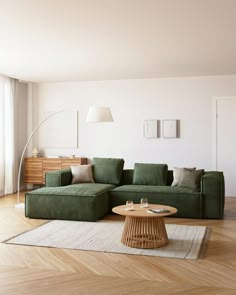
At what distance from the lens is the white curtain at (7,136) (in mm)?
8117

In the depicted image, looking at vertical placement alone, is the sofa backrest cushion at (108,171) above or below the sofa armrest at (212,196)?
above

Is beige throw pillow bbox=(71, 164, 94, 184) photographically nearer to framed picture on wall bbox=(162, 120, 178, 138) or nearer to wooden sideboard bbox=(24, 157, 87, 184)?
wooden sideboard bbox=(24, 157, 87, 184)

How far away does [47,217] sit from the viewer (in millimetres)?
5922

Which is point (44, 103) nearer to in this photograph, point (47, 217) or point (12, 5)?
point (47, 217)

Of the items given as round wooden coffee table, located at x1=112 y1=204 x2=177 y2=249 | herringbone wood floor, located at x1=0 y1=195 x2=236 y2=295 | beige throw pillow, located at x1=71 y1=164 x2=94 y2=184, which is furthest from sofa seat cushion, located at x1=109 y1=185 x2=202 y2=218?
round wooden coffee table, located at x1=112 y1=204 x2=177 y2=249

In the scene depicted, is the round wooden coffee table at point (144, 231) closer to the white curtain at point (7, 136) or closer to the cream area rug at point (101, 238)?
the cream area rug at point (101, 238)

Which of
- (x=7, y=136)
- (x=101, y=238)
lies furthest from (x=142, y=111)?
(x=101, y=238)

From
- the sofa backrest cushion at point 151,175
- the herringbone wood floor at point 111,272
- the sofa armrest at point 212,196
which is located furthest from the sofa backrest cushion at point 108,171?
the herringbone wood floor at point 111,272

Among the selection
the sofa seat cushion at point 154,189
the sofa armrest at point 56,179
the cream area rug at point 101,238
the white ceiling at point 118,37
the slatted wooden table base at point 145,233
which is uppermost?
the white ceiling at point 118,37

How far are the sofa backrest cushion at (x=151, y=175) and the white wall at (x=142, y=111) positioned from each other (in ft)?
4.82

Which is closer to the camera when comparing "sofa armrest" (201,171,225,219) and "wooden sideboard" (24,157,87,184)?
"sofa armrest" (201,171,225,219)

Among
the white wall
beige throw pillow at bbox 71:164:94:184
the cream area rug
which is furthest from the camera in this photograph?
the white wall

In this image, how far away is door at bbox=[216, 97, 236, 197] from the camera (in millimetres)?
7847

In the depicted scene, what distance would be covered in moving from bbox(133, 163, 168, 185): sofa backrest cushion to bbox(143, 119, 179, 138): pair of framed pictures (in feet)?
4.89
